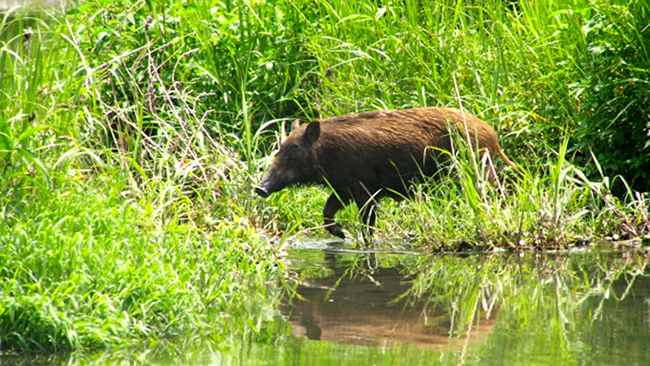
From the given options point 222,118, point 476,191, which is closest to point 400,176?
point 476,191

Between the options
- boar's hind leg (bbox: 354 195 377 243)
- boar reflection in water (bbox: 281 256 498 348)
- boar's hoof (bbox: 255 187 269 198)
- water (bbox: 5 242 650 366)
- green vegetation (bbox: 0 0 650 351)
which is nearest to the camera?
water (bbox: 5 242 650 366)

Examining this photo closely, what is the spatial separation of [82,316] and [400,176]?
382 cm

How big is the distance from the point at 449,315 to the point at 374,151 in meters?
2.84

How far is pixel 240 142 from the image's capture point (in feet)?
22.6

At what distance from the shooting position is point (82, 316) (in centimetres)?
377

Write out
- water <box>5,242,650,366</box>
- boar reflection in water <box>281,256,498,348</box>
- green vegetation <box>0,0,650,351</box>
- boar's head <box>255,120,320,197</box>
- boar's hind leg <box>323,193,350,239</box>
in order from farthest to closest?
boar's hind leg <box>323,193,350,239</box> → boar's head <box>255,120,320,197</box> → green vegetation <box>0,0,650,351</box> → boar reflection in water <box>281,256,498,348</box> → water <box>5,242,650,366</box>

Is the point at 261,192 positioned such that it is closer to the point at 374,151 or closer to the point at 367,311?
the point at 374,151

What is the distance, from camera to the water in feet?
12.0

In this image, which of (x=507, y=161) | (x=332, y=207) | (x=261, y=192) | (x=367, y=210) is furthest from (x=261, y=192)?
(x=507, y=161)

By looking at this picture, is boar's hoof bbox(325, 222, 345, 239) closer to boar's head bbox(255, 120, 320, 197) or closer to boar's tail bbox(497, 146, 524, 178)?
boar's head bbox(255, 120, 320, 197)

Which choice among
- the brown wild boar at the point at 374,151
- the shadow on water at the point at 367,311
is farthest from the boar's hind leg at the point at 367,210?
the shadow on water at the point at 367,311

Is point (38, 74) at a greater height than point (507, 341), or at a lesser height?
greater

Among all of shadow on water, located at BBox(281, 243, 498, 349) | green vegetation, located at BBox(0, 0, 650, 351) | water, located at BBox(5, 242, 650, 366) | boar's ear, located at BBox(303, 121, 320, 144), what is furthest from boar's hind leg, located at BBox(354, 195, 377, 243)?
shadow on water, located at BBox(281, 243, 498, 349)

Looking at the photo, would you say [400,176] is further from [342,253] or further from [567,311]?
[567,311]
